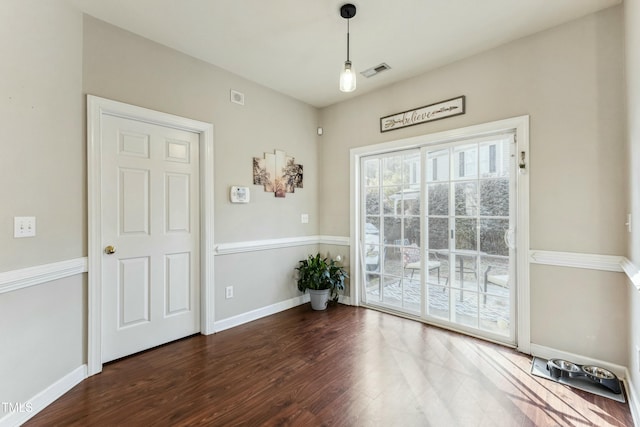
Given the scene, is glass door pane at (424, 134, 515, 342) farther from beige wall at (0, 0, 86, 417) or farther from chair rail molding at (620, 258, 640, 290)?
beige wall at (0, 0, 86, 417)

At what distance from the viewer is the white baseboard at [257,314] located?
9.92 ft

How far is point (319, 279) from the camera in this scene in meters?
3.62

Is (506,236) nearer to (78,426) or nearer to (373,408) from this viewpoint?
(373,408)

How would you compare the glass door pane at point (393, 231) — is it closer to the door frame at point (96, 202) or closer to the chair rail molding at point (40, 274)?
the door frame at point (96, 202)

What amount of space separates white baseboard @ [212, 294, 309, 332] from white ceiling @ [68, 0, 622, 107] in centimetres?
268

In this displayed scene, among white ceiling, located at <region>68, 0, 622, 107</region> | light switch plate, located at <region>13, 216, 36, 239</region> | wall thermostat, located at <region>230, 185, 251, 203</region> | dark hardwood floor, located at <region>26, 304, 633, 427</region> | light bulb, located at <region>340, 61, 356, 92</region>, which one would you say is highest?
white ceiling, located at <region>68, 0, 622, 107</region>

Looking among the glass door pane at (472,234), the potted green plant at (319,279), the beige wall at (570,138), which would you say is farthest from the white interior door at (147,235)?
the beige wall at (570,138)

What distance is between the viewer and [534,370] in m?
2.22

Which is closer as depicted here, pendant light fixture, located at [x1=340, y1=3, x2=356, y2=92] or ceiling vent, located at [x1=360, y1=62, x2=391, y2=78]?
pendant light fixture, located at [x1=340, y1=3, x2=356, y2=92]

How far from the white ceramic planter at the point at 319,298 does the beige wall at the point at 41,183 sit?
224 cm

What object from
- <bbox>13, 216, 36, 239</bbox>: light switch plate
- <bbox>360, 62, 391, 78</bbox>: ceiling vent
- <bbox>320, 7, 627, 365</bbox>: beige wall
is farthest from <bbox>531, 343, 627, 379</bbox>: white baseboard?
<bbox>13, 216, 36, 239</bbox>: light switch plate

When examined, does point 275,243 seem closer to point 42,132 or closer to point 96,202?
point 96,202

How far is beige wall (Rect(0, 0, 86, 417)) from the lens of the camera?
5.40ft

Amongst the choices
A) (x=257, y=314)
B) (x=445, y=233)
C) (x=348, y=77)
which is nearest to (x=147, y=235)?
(x=257, y=314)
